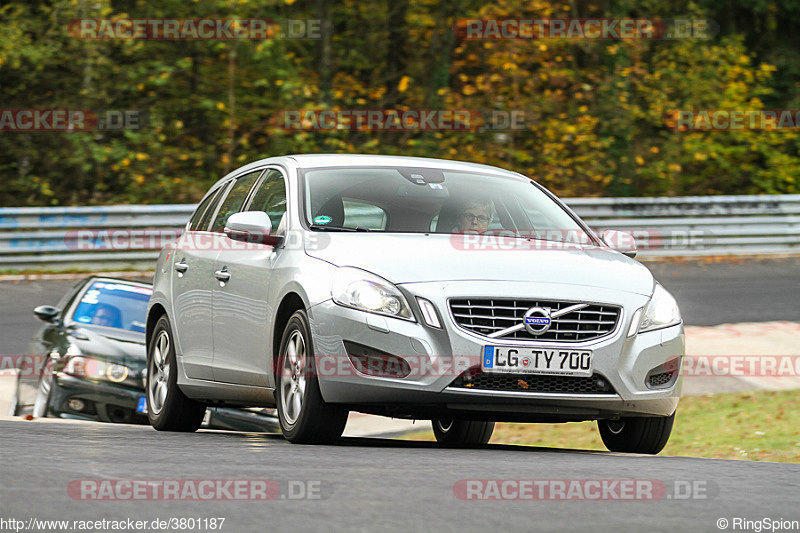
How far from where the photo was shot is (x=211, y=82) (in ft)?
90.2

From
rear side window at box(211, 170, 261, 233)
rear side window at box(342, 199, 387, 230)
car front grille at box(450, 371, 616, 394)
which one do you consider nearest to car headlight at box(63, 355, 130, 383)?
rear side window at box(211, 170, 261, 233)

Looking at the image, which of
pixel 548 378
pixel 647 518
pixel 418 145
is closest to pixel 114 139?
pixel 418 145

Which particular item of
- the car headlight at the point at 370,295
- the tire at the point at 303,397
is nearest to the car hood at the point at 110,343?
the tire at the point at 303,397

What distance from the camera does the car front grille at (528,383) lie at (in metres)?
6.97

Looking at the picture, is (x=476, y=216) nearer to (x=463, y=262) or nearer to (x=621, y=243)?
(x=621, y=243)

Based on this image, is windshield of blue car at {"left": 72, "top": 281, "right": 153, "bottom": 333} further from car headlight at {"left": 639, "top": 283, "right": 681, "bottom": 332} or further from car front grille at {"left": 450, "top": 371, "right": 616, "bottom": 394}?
car headlight at {"left": 639, "top": 283, "right": 681, "bottom": 332}

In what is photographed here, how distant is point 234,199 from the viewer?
9.14 meters

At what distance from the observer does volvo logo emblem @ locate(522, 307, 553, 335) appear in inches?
275

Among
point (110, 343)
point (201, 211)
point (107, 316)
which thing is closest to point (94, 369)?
point (110, 343)

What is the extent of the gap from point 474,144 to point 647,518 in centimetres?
2410

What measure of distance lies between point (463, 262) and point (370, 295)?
1.88ft

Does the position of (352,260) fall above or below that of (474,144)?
above

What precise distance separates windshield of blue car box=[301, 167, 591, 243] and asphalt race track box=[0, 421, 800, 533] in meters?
1.30

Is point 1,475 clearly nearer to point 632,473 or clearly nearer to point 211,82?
point 632,473
